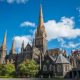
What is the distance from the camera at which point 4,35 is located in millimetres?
122938

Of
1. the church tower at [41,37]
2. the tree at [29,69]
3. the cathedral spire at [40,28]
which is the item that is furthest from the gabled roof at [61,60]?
the cathedral spire at [40,28]

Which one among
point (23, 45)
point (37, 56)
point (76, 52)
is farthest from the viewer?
point (76, 52)

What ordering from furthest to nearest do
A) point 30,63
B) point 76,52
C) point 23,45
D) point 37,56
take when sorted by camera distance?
point 76,52 < point 23,45 < point 37,56 < point 30,63

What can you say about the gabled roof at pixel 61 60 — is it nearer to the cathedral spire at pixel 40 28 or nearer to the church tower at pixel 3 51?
the cathedral spire at pixel 40 28

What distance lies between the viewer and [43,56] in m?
91.6

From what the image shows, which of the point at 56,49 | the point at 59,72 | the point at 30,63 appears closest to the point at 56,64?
the point at 59,72

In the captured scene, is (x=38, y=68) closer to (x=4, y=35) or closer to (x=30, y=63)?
(x=30, y=63)

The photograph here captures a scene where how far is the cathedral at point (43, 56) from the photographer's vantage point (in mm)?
84062

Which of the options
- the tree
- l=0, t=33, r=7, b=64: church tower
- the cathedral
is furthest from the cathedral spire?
the tree

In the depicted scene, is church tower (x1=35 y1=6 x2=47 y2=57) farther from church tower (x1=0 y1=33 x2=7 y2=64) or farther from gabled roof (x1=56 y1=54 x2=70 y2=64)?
gabled roof (x1=56 y1=54 x2=70 y2=64)

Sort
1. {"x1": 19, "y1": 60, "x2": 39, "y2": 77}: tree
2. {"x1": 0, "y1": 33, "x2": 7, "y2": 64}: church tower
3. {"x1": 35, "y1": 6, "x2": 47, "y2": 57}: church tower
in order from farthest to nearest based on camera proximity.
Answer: {"x1": 0, "y1": 33, "x2": 7, "y2": 64}: church tower < {"x1": 35, "y1": 6, "x2": 47, "y2": 57}: church tower < {"x1": 19, "y1": 60, "x2": 39, "y2": 77}: tree

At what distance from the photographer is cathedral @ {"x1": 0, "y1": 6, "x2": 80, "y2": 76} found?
84.1 meters

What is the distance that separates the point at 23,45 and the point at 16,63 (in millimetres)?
9755

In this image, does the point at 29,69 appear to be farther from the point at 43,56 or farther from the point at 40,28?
the point at 40,28
